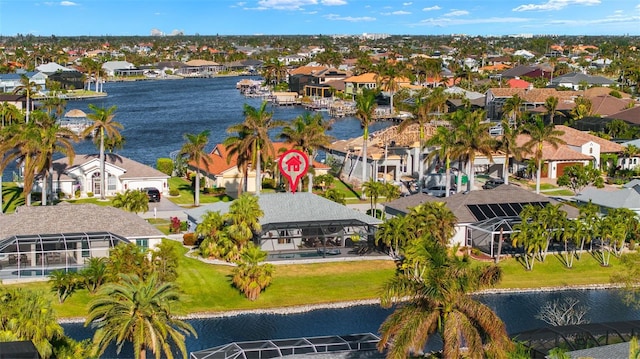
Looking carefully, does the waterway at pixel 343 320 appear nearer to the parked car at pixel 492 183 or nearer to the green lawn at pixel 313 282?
the green lawn at pixel 313 282

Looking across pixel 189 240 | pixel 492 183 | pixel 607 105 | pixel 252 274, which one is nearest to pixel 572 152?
pixel 492 183

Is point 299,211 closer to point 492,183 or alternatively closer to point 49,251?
point 49,251

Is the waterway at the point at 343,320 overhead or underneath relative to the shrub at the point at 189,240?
underneath

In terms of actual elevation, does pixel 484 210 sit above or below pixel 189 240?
above

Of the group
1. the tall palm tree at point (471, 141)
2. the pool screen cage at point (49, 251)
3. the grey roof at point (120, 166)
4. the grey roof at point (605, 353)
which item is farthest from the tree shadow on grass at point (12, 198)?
the grey roof at point (605, 353)

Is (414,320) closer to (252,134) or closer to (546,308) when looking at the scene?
(546,308)

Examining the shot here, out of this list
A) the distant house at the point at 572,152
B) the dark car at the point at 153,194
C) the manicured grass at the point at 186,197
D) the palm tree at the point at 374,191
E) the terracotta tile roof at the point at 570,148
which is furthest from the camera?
the terracotta tile roof at the point at 570,148
